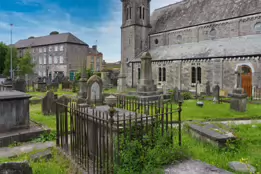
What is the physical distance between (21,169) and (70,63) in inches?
1695

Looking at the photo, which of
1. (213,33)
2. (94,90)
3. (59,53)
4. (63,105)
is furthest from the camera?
(59,53)

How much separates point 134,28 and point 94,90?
1880cm

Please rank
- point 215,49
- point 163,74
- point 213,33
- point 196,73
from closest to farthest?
point 215,49, point 196,73, point 213,33, point 163,74

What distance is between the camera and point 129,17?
91.7 feet

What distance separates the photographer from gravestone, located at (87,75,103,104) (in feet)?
33.8

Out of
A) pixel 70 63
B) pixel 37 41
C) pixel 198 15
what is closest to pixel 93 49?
pixel 70 63

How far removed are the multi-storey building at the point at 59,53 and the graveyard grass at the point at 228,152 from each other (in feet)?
129

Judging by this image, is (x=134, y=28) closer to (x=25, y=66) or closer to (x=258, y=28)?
(x=258, y=28)

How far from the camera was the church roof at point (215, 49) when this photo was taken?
17609 millimetres

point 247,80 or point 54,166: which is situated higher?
point 247,80

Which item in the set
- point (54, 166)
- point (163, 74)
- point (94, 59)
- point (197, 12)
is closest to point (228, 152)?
point (54, 166)

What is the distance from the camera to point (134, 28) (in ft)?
89.1

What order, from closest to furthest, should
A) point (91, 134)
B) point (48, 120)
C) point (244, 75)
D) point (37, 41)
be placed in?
point (91, 134)
point (48, 120)
point (244, 75)
point (37, 41)

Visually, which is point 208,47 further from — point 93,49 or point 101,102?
point 93,49
